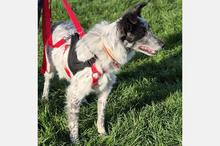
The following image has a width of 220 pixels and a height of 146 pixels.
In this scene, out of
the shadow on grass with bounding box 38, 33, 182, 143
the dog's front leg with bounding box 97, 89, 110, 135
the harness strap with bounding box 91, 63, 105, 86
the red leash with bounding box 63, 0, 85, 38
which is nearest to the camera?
the harness strap with bounding box 91, 63, 105, 86

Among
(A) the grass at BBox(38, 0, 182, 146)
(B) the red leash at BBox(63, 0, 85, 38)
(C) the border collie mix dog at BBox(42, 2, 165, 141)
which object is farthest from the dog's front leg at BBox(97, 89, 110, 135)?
(B) the red leash at BBox(63, 0, 85, 38)

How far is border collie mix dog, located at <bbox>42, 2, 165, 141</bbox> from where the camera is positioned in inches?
101

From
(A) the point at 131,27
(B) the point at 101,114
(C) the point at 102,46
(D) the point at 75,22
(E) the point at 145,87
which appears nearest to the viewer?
(A) the point at 131,27

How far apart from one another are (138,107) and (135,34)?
157 cm

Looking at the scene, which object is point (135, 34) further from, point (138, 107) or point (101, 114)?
point (138, 107)

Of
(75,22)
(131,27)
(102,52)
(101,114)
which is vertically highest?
(75,22)

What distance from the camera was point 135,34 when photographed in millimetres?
2564

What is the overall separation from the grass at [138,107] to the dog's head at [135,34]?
3.72 ft

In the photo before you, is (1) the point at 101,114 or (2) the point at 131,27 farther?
(1) the point at 101,114

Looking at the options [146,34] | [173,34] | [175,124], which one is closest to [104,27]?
[146,34]

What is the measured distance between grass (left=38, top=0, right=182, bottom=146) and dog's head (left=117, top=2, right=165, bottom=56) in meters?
1.13

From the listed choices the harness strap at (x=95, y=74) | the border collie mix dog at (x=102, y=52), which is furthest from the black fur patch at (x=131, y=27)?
the harness strap at (x=95, y=74)

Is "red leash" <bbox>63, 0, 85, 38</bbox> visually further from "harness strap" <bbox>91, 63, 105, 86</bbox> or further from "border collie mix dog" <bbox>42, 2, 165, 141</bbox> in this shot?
"harness strap" <bbox>91, 63, 105, 86</bbox>

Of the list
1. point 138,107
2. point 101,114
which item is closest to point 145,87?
point 138,107
